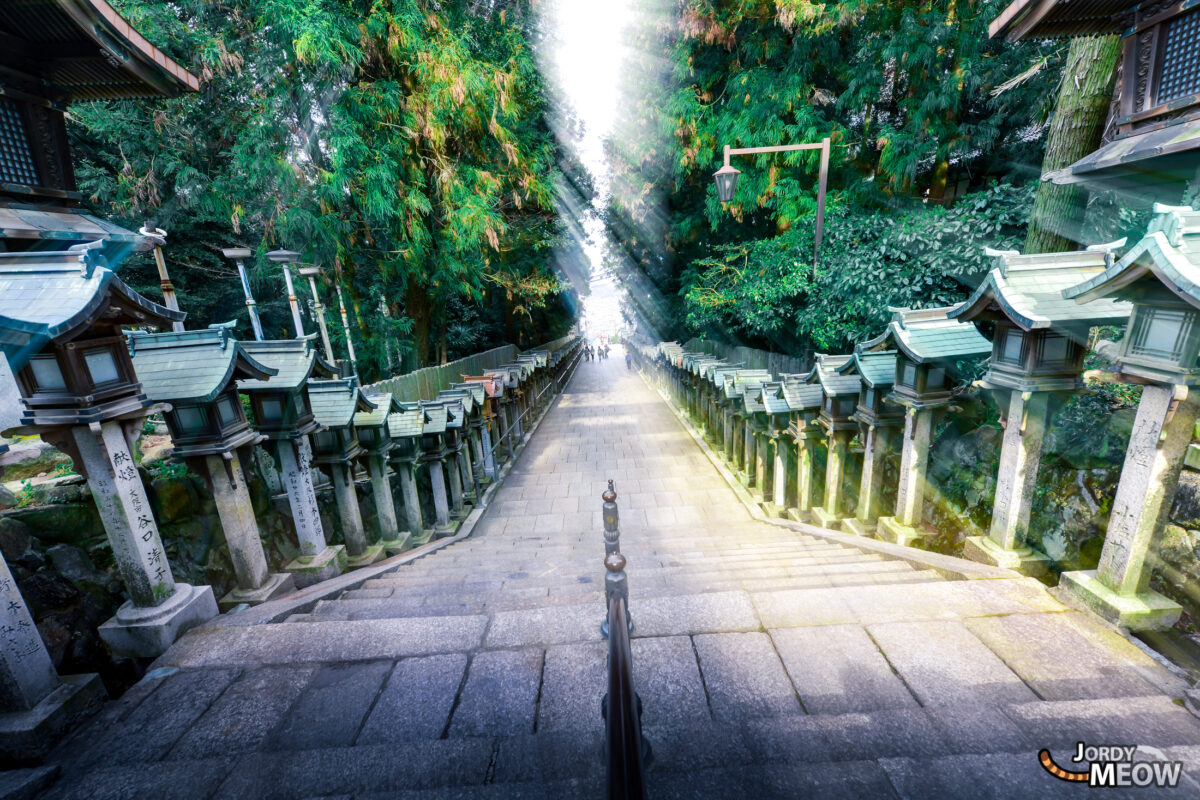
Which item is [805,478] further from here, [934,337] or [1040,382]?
[1040,382]

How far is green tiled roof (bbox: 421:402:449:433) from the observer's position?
26.1 feet

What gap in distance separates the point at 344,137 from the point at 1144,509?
1356cm

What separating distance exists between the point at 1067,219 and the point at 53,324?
1071 cm

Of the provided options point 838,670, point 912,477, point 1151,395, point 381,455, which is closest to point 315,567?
point 381,455

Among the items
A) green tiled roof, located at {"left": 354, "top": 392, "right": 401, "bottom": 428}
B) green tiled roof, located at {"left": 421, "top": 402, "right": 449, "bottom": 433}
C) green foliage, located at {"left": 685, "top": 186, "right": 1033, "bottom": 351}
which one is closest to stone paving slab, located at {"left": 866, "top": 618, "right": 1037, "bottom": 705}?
green tiled roof, located at {"left": 354, "top": 392, "right": 401, "bottom": 428}

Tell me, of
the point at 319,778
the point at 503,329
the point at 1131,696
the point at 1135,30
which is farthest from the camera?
the point at 503,329

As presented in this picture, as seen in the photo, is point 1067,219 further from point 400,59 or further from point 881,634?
point 400,59

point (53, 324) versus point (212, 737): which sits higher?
point (53, 324)

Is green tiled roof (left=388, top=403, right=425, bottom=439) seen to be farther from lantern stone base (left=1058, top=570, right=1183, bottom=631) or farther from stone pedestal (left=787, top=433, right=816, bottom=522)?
lantern stone base (left=1058, top=570, right=1183, bottom=631)

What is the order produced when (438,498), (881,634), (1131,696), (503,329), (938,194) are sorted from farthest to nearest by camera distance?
(503,329)
(938,194)
(438,498)
(881,634)
(1131,696)

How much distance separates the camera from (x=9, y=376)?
298 centimetres

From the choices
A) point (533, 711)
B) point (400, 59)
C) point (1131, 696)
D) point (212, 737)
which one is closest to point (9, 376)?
point (212, 737)

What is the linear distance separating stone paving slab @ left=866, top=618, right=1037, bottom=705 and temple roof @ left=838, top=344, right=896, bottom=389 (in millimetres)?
3066

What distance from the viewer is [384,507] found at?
23.8ft
